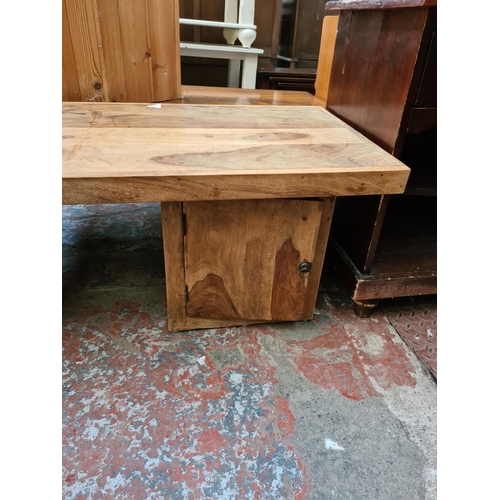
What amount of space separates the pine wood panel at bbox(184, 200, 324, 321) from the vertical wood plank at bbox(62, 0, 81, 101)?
68cm

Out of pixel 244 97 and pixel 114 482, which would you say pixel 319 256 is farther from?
pixel 244 97

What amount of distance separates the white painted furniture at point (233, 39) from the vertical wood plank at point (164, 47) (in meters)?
0.88

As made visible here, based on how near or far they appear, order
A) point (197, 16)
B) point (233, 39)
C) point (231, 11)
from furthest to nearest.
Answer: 1. point (197, 16)
2. point (233, 39)
3. point (231, 11)

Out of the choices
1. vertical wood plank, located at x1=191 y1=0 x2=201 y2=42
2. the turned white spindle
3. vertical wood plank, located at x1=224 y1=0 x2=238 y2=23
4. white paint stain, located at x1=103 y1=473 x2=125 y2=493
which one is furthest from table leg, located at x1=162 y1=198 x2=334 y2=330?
vertical wood plank, located at x1=191 y1=0 x2=201 y2=42

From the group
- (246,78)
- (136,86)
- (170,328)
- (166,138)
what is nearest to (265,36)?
(246,78)

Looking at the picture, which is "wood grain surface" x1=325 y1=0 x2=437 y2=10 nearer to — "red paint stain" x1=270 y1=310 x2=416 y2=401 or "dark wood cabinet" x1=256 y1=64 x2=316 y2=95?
"red paint stain" x1=270 y1=310 x2=416 y2=401

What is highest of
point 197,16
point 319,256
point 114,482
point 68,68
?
point 197,16

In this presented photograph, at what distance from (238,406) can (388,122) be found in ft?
2.58

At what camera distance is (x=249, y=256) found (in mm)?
989

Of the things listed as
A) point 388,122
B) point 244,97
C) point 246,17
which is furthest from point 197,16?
point 388,122

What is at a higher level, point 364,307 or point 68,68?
point 68,68

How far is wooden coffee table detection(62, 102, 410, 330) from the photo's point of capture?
743 millimetres

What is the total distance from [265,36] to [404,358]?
2.64m

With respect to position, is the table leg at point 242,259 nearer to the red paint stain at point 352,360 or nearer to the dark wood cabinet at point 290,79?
the red paint stain at point 352,360
